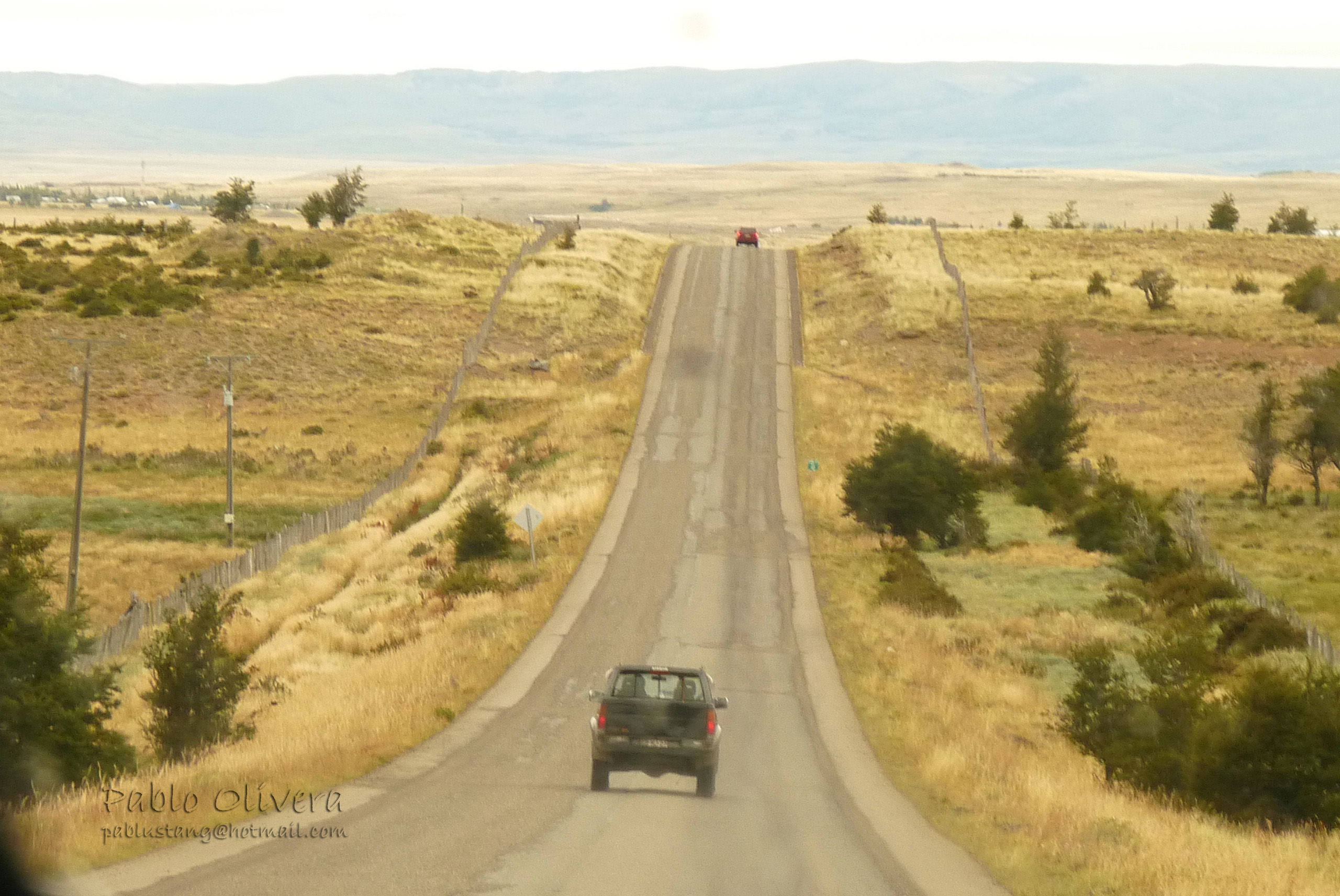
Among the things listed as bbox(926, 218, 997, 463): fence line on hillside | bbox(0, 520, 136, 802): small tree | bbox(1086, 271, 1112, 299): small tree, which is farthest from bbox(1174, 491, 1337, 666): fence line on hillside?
bbox(1086, 271, 1112, 299): small tree

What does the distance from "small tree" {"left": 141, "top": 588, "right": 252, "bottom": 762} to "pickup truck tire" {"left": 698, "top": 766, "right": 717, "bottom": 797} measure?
8.28m

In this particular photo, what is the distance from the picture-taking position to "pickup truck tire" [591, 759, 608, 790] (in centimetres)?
1909

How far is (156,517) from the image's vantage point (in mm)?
55312

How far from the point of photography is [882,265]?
101m

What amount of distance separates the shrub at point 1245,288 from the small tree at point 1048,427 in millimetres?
44335

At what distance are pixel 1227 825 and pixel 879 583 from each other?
20258mm

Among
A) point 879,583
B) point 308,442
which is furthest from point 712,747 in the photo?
point 308,442

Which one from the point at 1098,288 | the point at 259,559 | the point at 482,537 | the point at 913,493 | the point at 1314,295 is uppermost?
the point at 1314,295

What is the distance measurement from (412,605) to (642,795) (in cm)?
1813

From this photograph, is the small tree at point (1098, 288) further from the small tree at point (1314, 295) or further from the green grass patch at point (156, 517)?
the green grass patch at point (156, 517)

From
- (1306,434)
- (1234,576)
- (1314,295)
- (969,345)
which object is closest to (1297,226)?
(1314,295)

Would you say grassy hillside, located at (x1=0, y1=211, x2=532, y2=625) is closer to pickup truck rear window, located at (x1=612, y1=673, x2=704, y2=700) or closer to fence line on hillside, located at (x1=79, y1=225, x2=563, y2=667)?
→ fence line on hillside, located at (x1=79, y1=225, x2=563, y2=667)

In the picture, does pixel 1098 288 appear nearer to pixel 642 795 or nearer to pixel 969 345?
pixel 969 345

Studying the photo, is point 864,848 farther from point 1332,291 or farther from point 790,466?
point 1332,291
